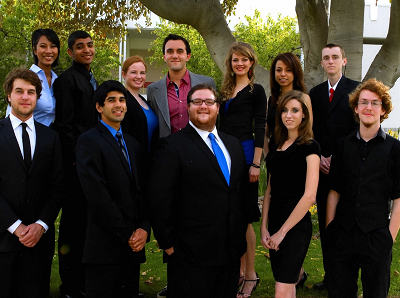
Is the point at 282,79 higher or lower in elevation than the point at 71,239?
higher

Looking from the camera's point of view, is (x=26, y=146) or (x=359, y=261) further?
(x=26, y=146)

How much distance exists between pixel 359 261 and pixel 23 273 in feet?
9.45

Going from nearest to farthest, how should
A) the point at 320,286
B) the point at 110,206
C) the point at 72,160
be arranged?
the point at 110,206 < the point at 72,160 < the point at 320,286

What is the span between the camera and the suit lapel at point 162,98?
464 cm

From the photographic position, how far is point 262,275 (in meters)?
5.71

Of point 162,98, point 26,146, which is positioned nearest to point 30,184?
point 26,146

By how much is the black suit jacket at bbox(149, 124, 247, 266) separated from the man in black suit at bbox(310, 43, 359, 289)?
4.13 ft

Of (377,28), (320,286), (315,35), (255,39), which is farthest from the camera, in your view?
(377,28)

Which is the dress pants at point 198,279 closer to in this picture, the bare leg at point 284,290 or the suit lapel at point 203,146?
the bare leg at point 284,290

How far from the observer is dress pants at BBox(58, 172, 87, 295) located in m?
4.43

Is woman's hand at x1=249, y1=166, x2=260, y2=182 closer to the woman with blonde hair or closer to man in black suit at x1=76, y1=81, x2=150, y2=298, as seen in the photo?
the woman with blonde hair

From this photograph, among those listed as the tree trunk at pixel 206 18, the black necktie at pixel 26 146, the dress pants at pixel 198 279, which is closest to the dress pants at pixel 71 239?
the black necktie at pixel 26 146

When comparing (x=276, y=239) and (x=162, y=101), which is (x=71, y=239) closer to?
(x=162, y=101)

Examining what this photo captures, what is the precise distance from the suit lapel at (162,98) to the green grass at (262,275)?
2.08 metres
